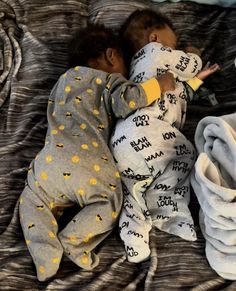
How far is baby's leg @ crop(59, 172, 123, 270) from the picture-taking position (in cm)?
119

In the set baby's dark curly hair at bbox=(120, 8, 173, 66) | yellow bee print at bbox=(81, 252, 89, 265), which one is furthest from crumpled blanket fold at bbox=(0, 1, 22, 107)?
yellow bee print at bbox=(81, 252, 89, 265)

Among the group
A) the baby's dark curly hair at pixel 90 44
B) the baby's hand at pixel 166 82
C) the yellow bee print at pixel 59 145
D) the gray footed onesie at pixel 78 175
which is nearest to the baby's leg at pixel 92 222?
the gray footed onesie at pixel 78 175

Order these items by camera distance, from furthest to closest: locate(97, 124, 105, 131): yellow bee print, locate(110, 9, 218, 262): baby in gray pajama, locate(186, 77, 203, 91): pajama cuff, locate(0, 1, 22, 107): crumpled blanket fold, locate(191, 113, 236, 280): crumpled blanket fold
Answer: locate(0, 1, 22, 107): crumpled blanket fold → locate(186, 77, 203, 91): pajama cuff → locate(97, 124, 105, 131): yellow bee print → locate(110, 9, 218, 262): baby in gray pajama → locate(191, 113, 236, 280): crumpled blanket fold

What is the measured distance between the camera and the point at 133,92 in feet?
4.26

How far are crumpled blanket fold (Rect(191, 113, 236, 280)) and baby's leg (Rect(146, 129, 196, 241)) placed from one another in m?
0.05

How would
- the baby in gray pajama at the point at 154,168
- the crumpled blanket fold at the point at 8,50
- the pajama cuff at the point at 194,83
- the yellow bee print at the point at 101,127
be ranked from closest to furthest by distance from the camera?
the baby in gray pajama at the point at 154,168
the yellow bee print at the point at 101,127
the pajama cuff at the point at 194,83
the crumpled blanket fold at the point at 8,50

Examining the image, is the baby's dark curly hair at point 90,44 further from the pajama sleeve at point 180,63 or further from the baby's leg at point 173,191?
the baby's leg at point 173,191

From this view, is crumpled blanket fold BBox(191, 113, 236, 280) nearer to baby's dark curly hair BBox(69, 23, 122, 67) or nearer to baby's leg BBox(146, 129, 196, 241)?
baby's leg BBox(146, 129, 196, 241)

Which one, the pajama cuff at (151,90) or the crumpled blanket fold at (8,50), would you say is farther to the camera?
the crumpled blanket fold at (8,50)

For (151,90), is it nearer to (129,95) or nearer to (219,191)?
(129,95)

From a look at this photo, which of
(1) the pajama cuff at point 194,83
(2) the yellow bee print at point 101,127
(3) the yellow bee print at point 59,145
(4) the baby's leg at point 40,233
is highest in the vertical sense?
(1) the pajama cuff at point 194,83

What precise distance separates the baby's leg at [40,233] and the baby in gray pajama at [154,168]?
15 centimetres

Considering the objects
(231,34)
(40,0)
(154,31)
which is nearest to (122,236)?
(154,31)

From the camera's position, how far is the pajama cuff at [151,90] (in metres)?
1.31
